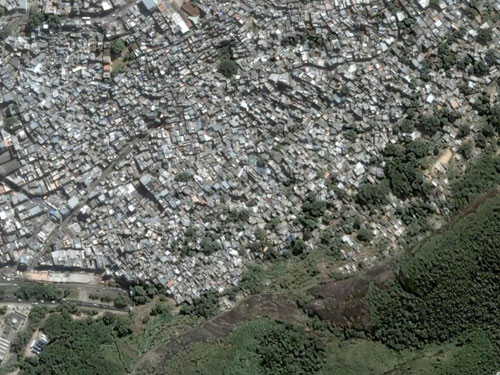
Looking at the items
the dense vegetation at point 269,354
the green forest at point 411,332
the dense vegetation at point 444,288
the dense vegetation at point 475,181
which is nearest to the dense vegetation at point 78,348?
the green forest at point 411,332

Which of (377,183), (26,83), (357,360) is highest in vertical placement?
(26,83)

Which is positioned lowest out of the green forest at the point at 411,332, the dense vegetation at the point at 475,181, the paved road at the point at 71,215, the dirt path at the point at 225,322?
the green forest at the point at 411,332

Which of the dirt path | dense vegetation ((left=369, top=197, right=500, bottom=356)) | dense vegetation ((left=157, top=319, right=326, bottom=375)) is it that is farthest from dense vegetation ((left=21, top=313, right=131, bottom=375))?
dense vegetation ((left=369, top=197, right=500, bottom=356))

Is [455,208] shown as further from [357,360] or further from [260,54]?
[260,54]

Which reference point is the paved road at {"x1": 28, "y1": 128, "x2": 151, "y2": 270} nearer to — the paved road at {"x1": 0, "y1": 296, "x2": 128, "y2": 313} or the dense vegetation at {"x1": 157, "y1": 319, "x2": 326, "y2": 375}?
the paved road at {"x1": 0, "y1": 296, "x2": 128, "y2": 313}

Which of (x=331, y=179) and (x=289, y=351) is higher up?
(x=331, y=179)

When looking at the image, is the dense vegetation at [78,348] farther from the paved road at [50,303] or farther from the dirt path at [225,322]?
the dirt path at [225,322]

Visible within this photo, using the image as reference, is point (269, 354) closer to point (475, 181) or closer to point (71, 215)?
point (71, 215)

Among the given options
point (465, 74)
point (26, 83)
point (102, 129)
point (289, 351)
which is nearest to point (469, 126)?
point (465, 74)
